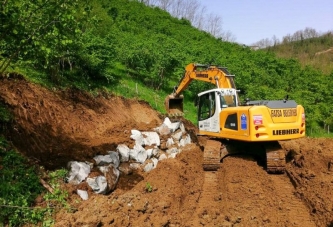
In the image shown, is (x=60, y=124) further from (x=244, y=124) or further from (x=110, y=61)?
(x=110, y=61)

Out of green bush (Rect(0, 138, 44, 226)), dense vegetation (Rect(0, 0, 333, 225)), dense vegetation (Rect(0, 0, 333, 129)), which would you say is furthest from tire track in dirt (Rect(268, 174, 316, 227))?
dense vegetation (Rect(0, 0, 333, 129))

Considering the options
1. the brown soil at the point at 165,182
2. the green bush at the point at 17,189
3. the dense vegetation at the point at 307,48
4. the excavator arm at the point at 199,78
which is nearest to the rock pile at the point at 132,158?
the brown soil at the point at 165,182

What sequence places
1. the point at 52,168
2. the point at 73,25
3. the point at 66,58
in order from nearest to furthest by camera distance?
1. the point at 73,25
2. the point at 52,168
3. the point at 66,58

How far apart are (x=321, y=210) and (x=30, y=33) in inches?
286

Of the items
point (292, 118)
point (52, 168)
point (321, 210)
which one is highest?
point (292, 118)

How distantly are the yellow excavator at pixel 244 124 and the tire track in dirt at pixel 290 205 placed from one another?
0.75 m

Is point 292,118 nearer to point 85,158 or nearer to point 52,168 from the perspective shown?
point 85,158

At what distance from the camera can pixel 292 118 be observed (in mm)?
11344

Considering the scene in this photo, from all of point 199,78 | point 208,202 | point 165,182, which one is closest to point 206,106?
point 199,78

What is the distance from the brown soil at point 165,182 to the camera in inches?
321

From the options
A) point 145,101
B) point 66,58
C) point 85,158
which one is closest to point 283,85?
point 145,101

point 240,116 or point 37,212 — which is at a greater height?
point 240,116

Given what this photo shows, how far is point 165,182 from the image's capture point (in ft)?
34.8

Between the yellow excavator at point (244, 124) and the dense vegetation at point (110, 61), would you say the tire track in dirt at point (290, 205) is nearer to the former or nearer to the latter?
the yellow excavator at point (244, 124)
